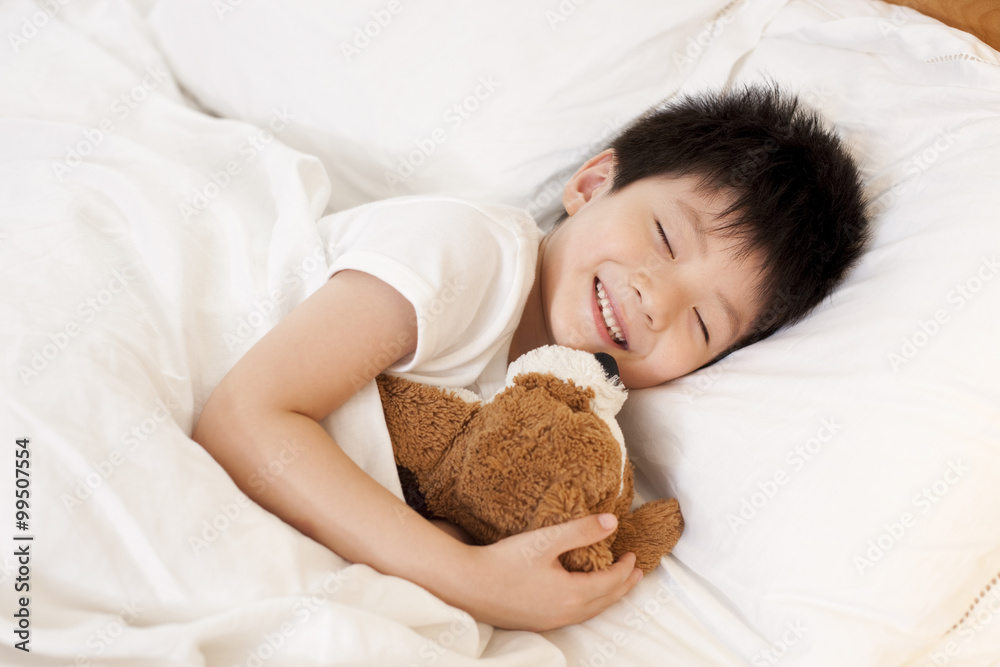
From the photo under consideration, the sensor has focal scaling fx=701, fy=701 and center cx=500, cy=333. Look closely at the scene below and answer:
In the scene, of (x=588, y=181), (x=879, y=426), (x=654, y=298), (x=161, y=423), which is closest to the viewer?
(x=161, y=423)

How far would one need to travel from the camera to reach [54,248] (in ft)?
2.78

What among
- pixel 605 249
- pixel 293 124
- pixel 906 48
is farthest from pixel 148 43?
pixel 906 48

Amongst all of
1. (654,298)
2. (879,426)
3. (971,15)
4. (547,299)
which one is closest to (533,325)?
(547,299)

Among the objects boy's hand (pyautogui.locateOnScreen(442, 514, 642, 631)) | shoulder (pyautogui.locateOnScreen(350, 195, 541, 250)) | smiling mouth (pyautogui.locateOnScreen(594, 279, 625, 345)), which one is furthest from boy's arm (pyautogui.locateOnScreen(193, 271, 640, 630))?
smiling mouth (pyautogui.locateOnScreen(594, 279, 625, 345))

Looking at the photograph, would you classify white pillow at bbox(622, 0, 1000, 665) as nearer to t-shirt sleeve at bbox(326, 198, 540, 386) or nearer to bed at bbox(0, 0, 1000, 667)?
bed at bbox(0, 0, 1000, 667)

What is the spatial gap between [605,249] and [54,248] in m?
0.70

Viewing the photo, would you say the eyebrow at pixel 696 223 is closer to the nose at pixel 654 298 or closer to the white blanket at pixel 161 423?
the nose at pixel 654 298

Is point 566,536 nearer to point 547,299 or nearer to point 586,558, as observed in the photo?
point 586,558

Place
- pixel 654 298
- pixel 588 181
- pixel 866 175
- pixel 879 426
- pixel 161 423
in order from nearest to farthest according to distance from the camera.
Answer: pixel 161 423 < pixel 879 426 < pixel 654 298 < pixel 866 175 < pixel 588 181

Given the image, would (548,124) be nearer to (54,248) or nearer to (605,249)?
(605,249)

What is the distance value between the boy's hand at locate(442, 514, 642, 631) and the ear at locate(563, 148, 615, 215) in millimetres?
547

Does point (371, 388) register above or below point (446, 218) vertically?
below

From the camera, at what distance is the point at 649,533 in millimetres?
872

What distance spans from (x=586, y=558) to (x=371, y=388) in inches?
12.7
